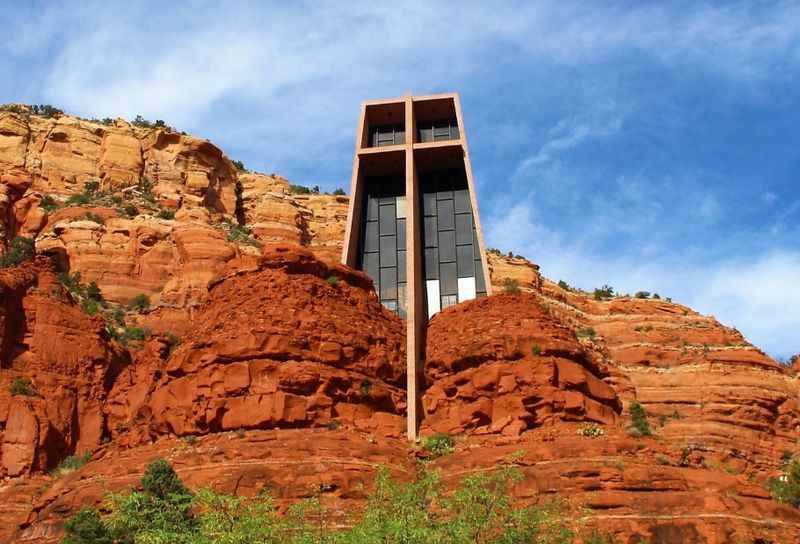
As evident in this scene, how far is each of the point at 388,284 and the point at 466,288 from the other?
10.5 feet

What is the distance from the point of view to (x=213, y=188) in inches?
2327

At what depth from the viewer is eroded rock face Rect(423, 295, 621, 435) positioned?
3194 cm

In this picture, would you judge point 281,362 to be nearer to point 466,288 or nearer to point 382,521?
point 466,288

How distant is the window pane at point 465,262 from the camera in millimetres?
42631

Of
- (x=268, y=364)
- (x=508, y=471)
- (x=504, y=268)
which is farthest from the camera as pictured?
(x=504, y=268)

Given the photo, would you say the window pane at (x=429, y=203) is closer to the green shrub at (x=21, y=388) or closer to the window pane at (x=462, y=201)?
the window pane at (x=462, y=201)

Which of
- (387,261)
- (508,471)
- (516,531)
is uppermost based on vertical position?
(387,261)

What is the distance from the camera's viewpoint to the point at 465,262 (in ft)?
141

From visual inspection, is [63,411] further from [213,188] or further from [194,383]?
[213,188]

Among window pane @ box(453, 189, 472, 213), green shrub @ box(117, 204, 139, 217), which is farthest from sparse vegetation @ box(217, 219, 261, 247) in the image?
window pane @ box(453, 189, 472, 213)

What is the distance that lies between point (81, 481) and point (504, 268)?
38.4 metres

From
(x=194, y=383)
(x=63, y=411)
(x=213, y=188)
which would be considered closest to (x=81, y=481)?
(x=194, y=383)

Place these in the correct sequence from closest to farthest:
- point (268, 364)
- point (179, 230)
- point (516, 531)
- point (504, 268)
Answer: point (516, 531), point (268, 364), point (179, 230), point (504, 268)

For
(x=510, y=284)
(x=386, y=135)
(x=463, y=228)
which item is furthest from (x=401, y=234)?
(x=510, y=284)
